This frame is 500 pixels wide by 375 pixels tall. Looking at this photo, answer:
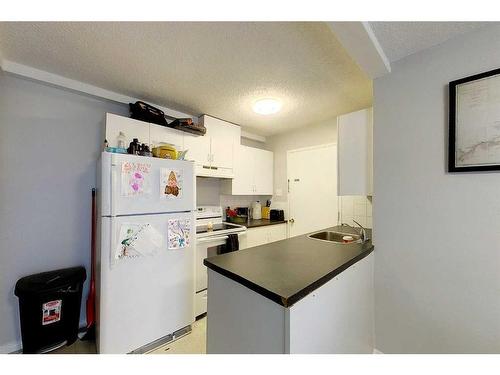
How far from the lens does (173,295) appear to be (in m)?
1.69

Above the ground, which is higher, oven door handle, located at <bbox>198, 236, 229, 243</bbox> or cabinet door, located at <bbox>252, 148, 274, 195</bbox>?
cabinet door, located at <bbox>252, 148, 274, 195</bbox>

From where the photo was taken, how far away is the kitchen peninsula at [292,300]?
2.54ft

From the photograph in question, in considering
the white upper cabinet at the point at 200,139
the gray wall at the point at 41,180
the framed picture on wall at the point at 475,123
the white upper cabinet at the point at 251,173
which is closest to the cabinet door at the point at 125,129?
the white upper cabinet at the point at 200,139

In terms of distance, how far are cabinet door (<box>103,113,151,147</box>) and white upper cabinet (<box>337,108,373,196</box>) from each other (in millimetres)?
1813

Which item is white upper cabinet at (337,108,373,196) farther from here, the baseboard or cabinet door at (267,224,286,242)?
Answer: the baseboard

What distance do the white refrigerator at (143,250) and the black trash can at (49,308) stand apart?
0.26m

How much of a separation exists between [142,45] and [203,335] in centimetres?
232

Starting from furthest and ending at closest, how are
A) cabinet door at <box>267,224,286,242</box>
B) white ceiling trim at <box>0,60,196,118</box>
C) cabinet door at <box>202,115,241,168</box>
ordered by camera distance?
cabinet door at <box>267,224,286,242</box>, cabinet door at <box>202,115,241,168</box>, white ceiling trim at <box>0,60,196,118</box>

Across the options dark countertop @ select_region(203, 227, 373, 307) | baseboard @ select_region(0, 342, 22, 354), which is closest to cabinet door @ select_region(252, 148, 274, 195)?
dark countertop @ select_region(203, 227, 373, 307)

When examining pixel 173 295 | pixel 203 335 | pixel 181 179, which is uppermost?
pixel 181 179

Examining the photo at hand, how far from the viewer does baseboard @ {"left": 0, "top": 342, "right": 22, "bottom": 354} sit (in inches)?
59.6

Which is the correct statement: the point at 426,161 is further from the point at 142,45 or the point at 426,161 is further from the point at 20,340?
the point at 20,340
